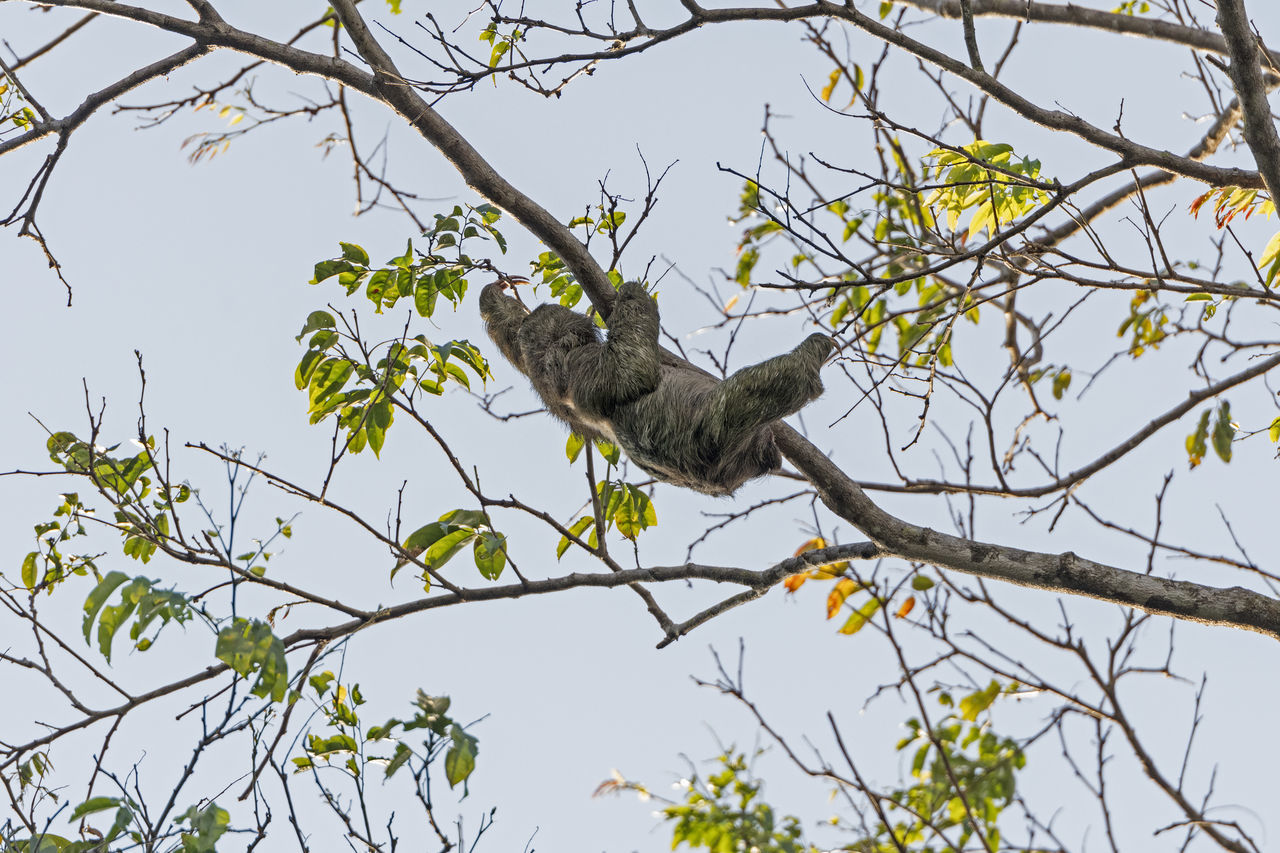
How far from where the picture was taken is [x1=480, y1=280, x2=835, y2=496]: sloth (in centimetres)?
554

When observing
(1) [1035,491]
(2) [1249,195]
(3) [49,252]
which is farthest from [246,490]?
(2) [1249,195]

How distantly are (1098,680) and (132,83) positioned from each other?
632 centimetres

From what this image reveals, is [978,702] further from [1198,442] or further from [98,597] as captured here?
[98,597]

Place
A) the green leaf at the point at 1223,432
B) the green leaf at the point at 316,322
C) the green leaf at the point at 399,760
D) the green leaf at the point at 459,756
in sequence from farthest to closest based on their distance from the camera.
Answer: the green leaf at the point at 1223,432 → the green leaf at the point at 316,322 → the green leaf at the point at 399,760 → the green leaf at the point at 459,756

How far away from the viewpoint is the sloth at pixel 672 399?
5539mm

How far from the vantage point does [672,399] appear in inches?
239

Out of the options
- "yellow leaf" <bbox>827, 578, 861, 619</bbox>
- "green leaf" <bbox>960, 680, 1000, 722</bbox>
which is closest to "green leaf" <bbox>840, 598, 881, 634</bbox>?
"yellow leaf" <bbox>827, 578, 861, 619</bbox>

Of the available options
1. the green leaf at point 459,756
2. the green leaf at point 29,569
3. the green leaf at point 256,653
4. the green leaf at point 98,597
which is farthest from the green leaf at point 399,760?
the green leaf at point 29,569

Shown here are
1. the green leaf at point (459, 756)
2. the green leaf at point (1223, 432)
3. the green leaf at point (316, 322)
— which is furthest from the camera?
the green leaf at point (1223, 432)

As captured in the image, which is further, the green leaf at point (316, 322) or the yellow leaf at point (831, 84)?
the yellow leaf at point (831, 84)

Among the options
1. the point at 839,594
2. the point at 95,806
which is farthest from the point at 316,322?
the point at 839,594

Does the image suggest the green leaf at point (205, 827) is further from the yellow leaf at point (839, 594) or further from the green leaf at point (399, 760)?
the yellow leaf at point (839, 594)

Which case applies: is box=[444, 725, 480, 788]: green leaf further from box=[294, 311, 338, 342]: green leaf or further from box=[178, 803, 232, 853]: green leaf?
box=[294, 311, 338, 342]: green leaf

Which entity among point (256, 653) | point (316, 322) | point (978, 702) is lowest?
point (256, 653)
